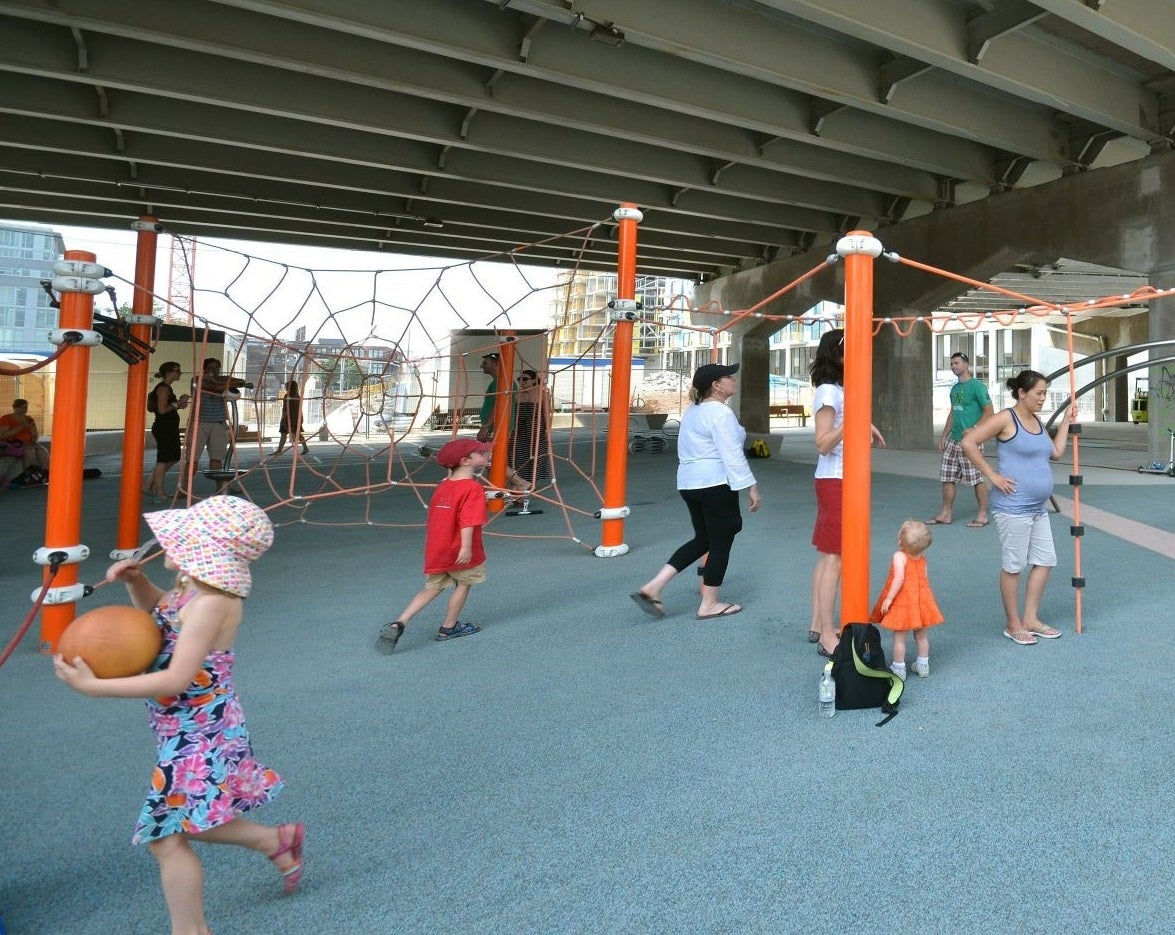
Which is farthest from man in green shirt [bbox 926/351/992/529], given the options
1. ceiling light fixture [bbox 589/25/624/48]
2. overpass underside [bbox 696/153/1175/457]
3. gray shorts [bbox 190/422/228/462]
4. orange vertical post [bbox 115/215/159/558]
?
gray shorts [bbox 190/422/228/462]

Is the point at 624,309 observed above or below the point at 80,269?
above

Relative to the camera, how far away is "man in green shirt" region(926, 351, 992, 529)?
7.11 metres

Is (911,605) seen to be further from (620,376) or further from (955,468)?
(955,468)

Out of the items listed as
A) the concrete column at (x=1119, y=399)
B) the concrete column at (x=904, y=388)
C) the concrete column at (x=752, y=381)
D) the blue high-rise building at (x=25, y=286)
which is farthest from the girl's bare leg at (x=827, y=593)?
the blue high-rise building at (x=25, y=286)

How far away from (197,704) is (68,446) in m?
2.78

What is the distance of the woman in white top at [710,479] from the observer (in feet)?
13.9

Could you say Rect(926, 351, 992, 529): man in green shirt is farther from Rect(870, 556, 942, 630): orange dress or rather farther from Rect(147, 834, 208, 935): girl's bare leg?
Rect(147, 834, 208, 935): girl's bare leg

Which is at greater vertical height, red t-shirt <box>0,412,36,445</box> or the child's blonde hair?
red t-shirt <box>0,412,36,445</box>

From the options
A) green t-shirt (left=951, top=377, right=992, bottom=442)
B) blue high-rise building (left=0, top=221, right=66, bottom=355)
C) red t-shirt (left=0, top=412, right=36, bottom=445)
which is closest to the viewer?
green t-shirt (left=951, top=377, right=992, bottom=442)

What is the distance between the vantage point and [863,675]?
321 cm

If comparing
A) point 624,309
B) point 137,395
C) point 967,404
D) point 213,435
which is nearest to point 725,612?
point 624,309

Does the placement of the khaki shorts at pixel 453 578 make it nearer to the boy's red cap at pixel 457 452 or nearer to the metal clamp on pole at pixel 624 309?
the boy's red cap at pixel 457 452

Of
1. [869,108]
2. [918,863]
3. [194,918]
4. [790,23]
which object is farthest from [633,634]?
[869,108]

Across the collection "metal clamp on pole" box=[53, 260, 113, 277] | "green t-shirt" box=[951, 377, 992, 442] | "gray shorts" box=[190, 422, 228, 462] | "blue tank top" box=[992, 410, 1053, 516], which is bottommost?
"blue tank top" box=[992, 410, 1053, 516]
